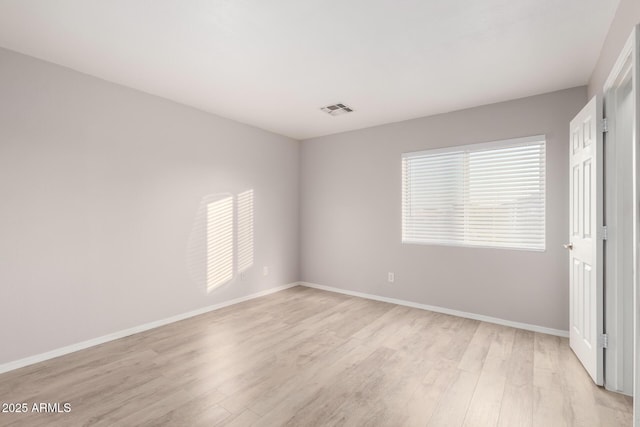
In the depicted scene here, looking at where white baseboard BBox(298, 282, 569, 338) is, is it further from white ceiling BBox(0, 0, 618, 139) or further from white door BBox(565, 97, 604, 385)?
white ceiling BBox(0, 0, 618, 139)

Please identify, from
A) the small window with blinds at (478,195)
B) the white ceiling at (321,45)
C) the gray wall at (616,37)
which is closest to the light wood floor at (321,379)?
the small window with blinds at (478,195)

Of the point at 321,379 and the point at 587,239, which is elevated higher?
the point at 587,239

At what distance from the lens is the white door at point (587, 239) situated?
2.23 metres

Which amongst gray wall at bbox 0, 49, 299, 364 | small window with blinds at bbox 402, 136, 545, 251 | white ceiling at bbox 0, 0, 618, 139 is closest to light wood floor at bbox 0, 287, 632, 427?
gray wall at bbox 0, 49, 299, 364

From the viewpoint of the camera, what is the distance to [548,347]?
2.90m

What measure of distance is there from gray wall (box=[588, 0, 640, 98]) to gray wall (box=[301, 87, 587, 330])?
28.6 inches

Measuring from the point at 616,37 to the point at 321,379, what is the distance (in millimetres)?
3238

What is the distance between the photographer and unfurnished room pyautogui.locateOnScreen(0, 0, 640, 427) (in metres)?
2.03

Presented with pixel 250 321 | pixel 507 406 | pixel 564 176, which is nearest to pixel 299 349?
pixel 250 321

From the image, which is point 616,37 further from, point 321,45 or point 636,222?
point 321,45

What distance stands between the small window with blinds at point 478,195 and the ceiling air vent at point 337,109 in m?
1.08

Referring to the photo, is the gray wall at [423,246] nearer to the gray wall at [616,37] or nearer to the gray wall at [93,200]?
the gray wall at [616,37]

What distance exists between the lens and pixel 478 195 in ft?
12.2

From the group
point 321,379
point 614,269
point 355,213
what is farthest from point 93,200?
point 614,269
